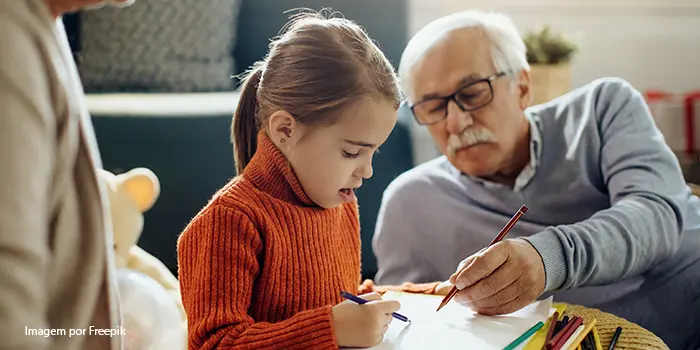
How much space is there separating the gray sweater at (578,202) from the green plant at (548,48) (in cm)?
63

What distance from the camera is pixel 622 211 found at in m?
1.27

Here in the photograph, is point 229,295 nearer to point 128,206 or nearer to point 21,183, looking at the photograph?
point 21,183

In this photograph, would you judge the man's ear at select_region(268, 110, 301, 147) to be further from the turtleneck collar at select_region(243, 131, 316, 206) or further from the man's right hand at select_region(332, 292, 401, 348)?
the man's right hand at select_region(332, 292, 401, 348)

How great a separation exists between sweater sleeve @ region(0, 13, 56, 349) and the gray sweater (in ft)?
2.86

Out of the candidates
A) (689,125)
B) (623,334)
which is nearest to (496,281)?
(623,334)

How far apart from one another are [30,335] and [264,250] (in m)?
0.44

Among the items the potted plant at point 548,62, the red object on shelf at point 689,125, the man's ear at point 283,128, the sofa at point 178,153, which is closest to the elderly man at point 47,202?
the man's ear at point 283,128

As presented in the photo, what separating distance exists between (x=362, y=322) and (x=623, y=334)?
437mm

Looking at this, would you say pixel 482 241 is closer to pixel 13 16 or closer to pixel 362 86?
pixel 362 86

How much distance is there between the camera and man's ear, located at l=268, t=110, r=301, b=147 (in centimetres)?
93

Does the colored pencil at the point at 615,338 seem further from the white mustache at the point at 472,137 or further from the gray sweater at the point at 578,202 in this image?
the white mustache at the point at 472,137

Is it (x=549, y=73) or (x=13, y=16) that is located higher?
(x=13, y=16)

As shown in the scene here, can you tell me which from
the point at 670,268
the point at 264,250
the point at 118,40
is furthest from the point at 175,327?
the point at 118,40

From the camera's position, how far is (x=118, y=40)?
2111 mm
